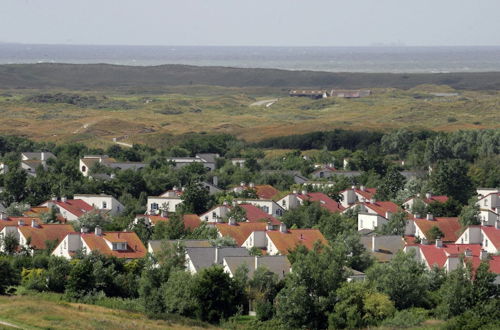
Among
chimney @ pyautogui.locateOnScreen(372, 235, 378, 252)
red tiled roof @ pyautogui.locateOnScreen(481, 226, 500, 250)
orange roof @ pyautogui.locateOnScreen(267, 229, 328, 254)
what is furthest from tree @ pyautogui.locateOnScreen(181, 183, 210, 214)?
red tiled roof @ pyautogui.locateOnScreen(481, 226, 500, 250)

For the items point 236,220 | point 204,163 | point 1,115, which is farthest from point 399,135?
point 1,115

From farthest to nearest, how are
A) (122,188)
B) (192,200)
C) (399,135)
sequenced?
(399,135) → (122,188) → (192,200)

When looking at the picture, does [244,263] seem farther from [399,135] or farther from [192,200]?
[399,135]

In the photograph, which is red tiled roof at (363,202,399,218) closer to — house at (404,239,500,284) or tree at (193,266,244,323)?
house at (404,239,500,284)

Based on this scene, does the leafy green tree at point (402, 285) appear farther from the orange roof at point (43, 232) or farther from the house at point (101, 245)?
the orange roof at point (43, 232)

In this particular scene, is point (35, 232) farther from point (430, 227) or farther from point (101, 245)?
point (430, 227)

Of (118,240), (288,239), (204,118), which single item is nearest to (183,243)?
(118,240)
